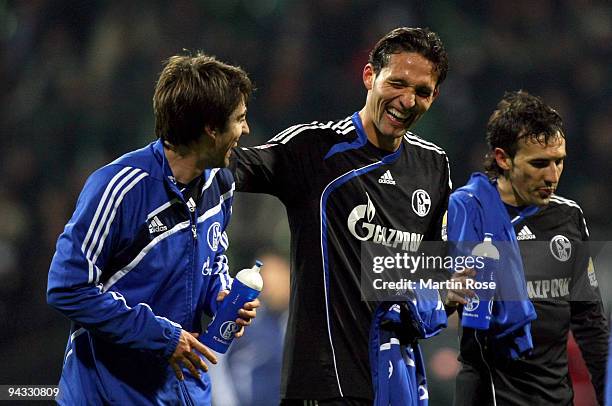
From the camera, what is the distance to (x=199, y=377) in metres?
2.66

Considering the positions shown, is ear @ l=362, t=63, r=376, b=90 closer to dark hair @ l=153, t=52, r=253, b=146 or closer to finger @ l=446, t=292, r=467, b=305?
dark hair @ l=153, t=52, r=253, b=146

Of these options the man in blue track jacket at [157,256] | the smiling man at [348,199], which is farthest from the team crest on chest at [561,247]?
the man in blue track jacket at [157,256]

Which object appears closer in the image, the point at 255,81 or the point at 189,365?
the point at 189,365

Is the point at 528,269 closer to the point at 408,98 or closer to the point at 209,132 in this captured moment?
the point at 408,98

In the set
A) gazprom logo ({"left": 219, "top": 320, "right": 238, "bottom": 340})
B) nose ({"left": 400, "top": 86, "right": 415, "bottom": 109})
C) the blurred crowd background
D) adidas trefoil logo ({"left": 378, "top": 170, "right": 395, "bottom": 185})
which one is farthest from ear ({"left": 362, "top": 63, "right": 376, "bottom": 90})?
A: the blurred crowd background

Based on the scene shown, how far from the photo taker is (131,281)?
2.57 m

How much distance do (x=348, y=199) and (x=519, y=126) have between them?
112 cm

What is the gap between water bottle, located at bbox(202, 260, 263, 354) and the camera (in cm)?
266

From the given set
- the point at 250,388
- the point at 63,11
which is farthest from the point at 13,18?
the point at 250,388

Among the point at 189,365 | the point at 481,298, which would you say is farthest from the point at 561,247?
the point at 189,365

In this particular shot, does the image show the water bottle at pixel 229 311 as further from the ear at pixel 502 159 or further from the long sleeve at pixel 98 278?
the ear at pixel 502 159

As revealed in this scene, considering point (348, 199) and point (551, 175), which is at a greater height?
point (551, 175)

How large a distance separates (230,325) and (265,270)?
9.83ft

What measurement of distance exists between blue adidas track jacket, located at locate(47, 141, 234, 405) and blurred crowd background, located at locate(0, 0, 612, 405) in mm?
3178
